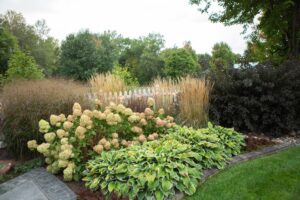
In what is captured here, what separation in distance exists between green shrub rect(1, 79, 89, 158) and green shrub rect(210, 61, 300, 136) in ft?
9.55

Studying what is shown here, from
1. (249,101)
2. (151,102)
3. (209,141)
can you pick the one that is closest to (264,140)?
(249,101)

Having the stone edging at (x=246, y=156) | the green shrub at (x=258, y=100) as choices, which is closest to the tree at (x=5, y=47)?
the green shrub at (x=258, y=100)

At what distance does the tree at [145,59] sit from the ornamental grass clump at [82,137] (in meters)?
17.0

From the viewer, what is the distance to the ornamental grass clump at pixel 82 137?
3.51 meters

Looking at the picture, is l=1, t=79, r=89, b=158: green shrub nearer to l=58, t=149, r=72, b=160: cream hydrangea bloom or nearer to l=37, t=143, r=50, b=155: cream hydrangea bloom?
l=37, t=143, r=50, b=155: cream hydrangea bloom

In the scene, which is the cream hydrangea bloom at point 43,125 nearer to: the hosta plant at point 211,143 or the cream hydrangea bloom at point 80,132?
the cream hydrangea bloom at point 80,132

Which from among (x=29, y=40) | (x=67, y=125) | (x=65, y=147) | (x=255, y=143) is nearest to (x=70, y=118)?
(x=67, y=125)

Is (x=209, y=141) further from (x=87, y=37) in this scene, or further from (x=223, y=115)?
(x=87, y=37)

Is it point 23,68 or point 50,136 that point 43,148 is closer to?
point 50,136

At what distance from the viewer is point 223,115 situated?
5.88 m

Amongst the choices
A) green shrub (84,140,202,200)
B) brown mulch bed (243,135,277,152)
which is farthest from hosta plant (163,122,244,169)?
green shrub (84,140,202,200)

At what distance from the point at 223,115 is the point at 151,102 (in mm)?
1932

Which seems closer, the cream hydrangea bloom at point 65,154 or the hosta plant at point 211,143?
the cream hydrangea bloom at point 65,154

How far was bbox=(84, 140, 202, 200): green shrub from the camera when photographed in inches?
114
